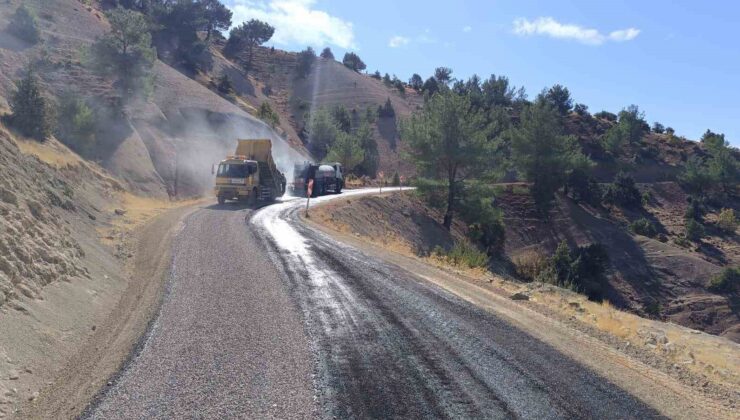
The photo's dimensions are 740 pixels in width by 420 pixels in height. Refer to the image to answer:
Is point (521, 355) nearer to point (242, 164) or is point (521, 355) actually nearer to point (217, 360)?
point (217, 360)

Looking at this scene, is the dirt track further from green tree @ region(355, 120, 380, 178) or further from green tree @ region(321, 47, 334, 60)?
green tree @ region(321, 47, 334, 60)

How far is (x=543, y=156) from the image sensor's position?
59.7 m

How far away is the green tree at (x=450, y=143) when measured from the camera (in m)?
43.0

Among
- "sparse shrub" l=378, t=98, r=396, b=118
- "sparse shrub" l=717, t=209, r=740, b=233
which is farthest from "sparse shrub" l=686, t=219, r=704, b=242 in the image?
"sparse shrub" l=378, t=98, r=396, b=118

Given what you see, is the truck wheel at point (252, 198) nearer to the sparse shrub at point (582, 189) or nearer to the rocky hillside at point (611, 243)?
the rocky hillside at point (611, 243)

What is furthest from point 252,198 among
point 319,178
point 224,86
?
point 224,86

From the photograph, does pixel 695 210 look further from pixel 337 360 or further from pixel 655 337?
pixel 337 360

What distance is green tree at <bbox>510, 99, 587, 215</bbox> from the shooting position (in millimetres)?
59312

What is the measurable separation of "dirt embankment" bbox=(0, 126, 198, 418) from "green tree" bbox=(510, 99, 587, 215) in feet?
158

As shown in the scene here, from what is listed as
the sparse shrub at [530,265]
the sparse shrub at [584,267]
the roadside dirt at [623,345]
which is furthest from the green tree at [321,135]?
the roadside dirt at [623,345]

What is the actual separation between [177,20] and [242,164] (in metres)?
71.8

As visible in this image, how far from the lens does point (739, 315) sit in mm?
41875

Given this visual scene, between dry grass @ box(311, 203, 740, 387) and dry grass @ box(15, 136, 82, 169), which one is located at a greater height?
dry grass @ box(15, 136, 82, 169)

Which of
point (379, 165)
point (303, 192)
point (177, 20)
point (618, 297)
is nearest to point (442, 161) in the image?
point (303, 192)
